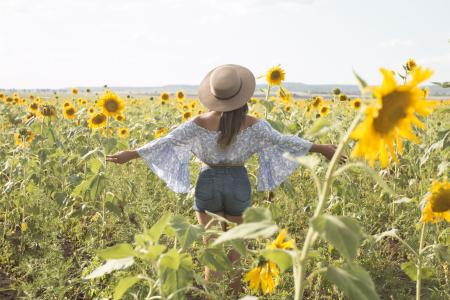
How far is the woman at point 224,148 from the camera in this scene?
2.72m

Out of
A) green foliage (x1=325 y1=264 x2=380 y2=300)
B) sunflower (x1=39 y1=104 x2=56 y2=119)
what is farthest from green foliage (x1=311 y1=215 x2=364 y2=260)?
sunflower (x1=39 y1=104 x2=56 y2=119)

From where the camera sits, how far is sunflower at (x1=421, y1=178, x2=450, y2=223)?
6.86ft

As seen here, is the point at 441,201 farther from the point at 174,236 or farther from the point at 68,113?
the point at 68,113

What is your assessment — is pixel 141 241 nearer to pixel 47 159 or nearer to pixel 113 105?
pixel 113 105

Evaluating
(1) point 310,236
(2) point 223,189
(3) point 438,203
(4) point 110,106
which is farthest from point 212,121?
(4) point 110,106

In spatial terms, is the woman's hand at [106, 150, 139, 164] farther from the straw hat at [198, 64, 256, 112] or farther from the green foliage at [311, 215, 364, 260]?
the green foliage at [311, 215, 364, 260]

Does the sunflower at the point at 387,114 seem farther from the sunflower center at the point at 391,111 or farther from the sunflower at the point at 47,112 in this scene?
the sunflower at the point at 47,112

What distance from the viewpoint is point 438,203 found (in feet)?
6.88

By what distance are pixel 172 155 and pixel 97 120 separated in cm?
213

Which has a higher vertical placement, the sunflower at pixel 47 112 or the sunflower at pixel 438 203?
the sunflower at pixel 47 112

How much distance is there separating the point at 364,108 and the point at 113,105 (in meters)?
3.54

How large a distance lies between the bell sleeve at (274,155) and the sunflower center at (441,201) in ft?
2.45

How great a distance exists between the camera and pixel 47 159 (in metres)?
4.66

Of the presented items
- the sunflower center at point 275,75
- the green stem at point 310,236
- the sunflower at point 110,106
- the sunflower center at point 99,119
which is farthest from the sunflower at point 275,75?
the green stem at point 310,236
